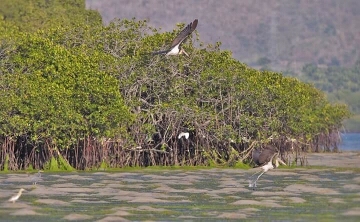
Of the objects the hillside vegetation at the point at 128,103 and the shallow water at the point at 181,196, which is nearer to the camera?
the shallow water at the point at 181,196

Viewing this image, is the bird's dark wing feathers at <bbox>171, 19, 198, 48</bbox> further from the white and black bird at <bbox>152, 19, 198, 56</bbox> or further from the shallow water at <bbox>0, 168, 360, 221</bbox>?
the shallow water at <bbox>0, 168, 360, 221</bbox>

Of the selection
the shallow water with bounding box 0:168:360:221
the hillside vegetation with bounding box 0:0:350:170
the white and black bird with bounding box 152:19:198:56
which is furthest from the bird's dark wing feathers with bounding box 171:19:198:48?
the hillside vegetation with bounding box 0:0:350:170

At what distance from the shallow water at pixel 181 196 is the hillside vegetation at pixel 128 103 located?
3.71m

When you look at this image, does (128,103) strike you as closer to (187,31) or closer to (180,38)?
(180,38)

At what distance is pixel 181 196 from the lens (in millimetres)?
27266

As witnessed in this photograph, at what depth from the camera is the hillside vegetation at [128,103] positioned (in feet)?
128

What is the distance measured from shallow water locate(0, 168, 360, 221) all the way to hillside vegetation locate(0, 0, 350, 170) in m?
3.71

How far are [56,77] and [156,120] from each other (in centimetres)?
601

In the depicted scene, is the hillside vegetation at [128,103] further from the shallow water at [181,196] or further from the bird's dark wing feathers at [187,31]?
the bird's dark wing feathers at [187,31]

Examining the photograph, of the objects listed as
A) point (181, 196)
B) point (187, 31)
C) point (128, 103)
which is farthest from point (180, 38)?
point (128, 103)

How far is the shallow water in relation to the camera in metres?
22.5

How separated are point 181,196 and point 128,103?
51.9ft

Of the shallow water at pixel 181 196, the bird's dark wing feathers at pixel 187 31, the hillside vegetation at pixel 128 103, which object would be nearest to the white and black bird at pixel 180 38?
the bird's dark wing feathers at pixel 187 31

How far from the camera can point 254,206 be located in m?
24.4
